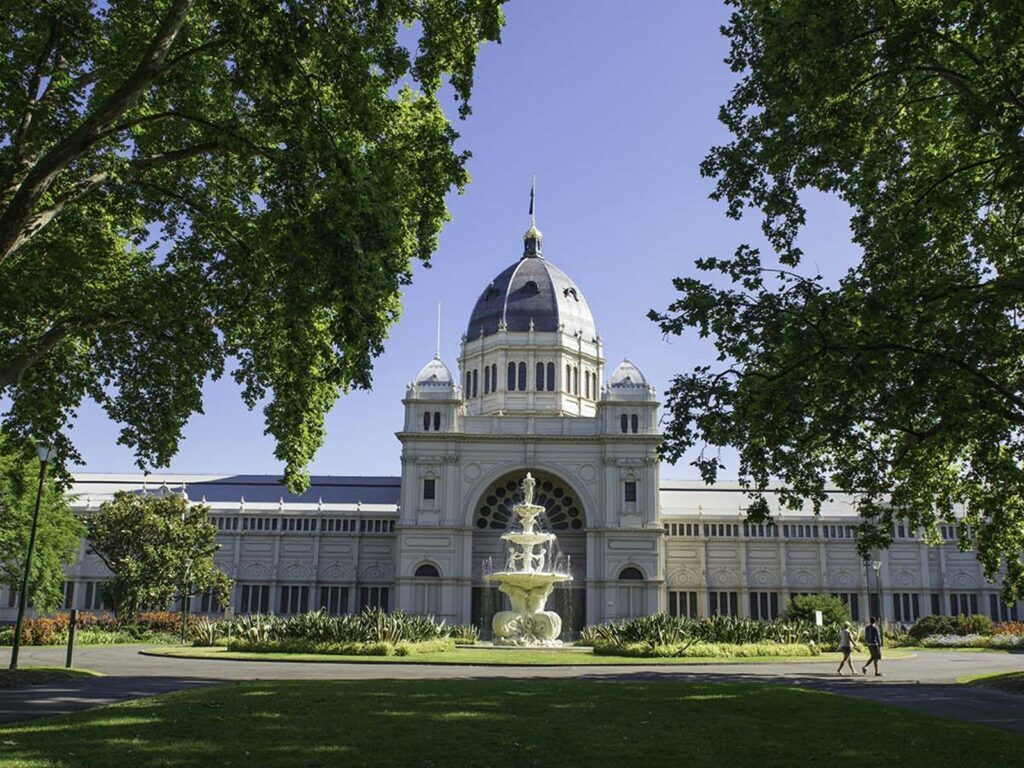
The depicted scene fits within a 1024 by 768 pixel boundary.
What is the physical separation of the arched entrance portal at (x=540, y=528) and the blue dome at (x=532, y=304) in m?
13.6

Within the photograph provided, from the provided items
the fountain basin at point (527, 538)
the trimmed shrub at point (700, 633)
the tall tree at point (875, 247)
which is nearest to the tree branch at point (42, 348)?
the tall tree at point (875, 247)

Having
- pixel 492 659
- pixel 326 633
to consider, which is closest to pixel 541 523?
pixel 326 633

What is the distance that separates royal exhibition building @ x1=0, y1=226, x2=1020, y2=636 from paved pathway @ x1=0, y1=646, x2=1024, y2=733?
99.4 feet

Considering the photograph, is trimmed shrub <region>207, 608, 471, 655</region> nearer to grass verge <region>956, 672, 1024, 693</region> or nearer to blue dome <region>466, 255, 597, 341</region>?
grass verge <region>956, 672, 1024, 693</region>

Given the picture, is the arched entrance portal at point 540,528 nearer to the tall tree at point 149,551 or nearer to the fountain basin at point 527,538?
the tall tree at point 149,551

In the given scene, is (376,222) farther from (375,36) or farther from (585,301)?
(585,301)

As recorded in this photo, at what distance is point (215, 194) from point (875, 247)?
15.0 metres

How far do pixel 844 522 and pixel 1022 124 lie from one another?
211 ft

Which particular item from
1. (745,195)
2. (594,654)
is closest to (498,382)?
(594,654)

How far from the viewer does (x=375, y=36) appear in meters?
16.7

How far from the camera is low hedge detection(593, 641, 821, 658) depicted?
3581cm

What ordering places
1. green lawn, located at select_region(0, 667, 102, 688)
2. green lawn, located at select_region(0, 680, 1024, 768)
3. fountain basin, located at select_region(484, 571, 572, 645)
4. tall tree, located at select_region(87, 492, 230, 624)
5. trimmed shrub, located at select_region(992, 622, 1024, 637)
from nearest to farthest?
green lawn, located at select_region(0, 680, 1024, 768), green lawn, located at select_region(0, 667, 102, 688), fountain basin, located at select_region(484, 571, 572, 645), tall tree, located at select_region(87, 492, 230, 624), trimmed shrub, located at select_region(992, 622, 1024, 637)

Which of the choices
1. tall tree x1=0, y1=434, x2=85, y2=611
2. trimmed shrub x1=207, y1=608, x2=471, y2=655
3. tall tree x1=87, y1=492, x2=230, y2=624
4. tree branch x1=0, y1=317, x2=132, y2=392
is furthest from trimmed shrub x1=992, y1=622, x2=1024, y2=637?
tree branch x1=0, y1=317, x2=132, y2=392

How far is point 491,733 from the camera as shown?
13.3 m
